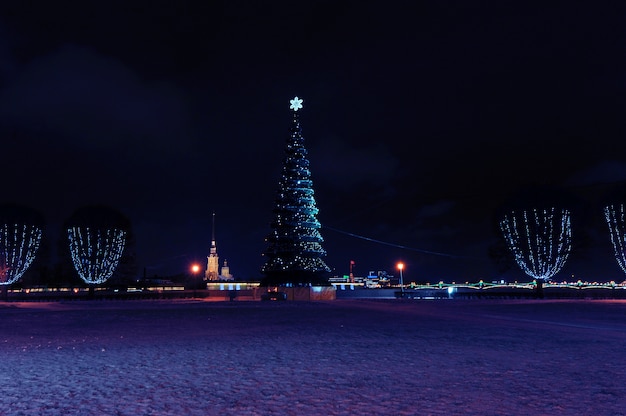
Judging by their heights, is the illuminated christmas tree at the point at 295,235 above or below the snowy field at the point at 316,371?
above

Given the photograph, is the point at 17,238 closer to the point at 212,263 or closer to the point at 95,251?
the point at 95,251

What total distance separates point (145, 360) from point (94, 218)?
163 feet

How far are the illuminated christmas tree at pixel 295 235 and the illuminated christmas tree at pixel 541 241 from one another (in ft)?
60.9

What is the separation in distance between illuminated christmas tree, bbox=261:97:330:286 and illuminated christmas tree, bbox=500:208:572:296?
60.9 ft

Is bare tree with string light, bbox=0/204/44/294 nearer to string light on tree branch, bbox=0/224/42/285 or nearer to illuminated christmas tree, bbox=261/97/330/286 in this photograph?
string light on tree branch, bbox=0/224/42/285

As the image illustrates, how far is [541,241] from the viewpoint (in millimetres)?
52969

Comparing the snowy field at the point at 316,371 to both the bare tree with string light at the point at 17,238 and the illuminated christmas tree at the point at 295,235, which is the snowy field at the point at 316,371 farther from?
the bare tree with string light at the point at 17,238

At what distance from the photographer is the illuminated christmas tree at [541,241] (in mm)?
52406

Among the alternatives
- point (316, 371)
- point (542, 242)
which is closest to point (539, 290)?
point (542, 242)

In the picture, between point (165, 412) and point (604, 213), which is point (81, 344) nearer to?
point (165, 412)

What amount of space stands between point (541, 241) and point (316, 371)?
4727 cm

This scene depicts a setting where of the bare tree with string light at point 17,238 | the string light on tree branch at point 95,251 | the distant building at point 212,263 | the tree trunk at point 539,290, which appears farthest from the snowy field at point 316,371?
the distant building at point 212,263

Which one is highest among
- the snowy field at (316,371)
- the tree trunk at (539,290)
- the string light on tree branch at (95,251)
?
the string light on tree branch at (95,251)

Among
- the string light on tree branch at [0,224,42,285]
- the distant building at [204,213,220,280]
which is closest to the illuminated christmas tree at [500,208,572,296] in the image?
the string light on tree branch at [0,224,42,285]
